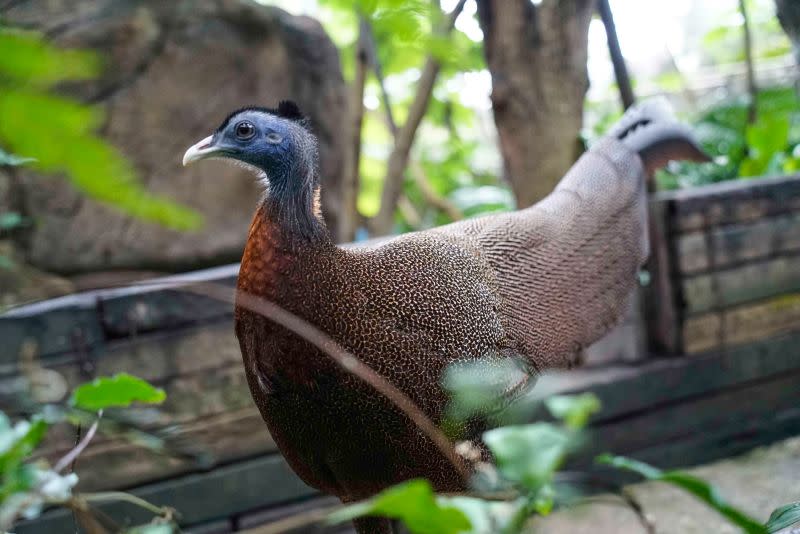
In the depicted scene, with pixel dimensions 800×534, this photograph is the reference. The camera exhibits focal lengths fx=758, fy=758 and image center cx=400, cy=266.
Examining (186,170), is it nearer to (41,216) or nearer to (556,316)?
(41,216)

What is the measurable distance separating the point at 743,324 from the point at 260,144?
2.35m

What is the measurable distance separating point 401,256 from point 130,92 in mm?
2477

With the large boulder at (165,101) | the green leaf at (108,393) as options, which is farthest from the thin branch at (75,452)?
the large boulder at (165,101)

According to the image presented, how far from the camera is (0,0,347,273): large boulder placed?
3.42m

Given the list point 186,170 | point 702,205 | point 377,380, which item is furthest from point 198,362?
point 702,205

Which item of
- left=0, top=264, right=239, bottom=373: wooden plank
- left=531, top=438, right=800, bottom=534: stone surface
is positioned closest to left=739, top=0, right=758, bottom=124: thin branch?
left=531, top=438, right=800, bottom=534: stone surface

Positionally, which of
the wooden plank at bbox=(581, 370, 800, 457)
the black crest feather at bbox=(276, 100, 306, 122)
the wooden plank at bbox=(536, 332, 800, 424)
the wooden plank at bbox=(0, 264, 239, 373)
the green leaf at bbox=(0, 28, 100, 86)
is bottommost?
the wooden plank at bbox=(581, 370, 800, 457)

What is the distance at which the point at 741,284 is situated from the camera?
3047 mm

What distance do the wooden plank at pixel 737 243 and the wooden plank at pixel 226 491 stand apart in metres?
1.69

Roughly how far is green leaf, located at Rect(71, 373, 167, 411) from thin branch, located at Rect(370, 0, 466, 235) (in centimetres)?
271

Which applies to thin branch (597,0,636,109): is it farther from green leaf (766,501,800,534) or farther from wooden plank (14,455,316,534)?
green leaf (766,501,800,534)

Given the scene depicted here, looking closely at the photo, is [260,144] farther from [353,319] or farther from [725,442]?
[725,442]

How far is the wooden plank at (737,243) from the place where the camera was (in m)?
2.95

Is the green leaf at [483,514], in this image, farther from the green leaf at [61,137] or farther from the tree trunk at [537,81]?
the tree trunk at [537,81]
